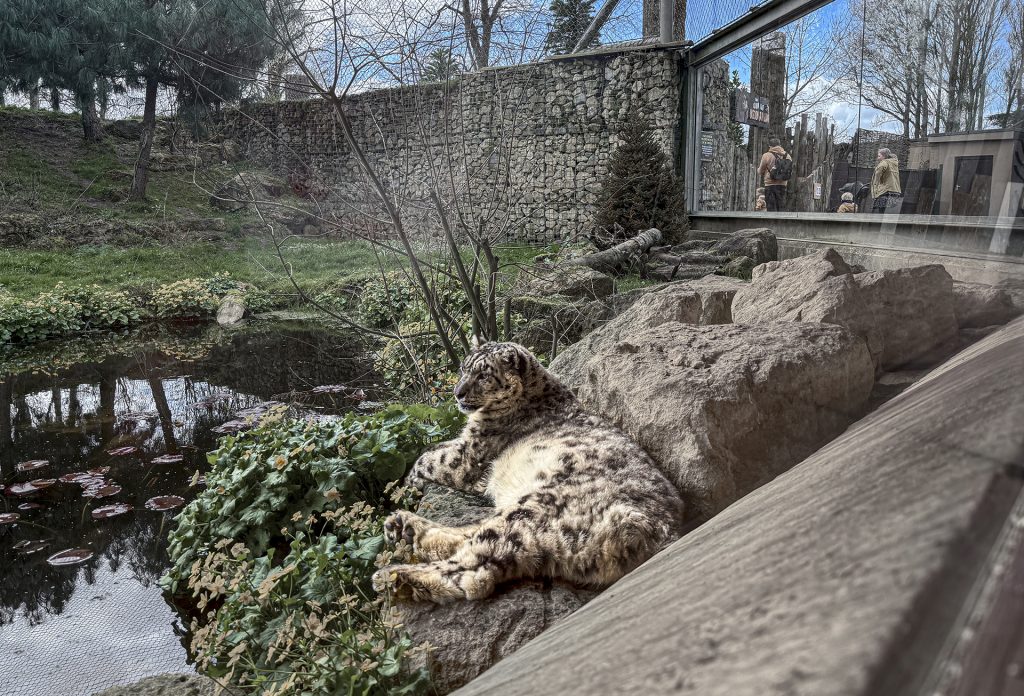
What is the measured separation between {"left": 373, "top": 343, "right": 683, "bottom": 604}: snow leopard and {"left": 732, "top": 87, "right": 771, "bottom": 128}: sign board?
868 cm

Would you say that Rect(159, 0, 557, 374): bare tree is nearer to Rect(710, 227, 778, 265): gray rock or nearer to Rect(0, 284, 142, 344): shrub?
Rect(710, 227, 778, 265): gray rock

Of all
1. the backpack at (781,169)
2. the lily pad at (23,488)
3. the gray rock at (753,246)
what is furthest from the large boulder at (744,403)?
the backpack at (781,169)

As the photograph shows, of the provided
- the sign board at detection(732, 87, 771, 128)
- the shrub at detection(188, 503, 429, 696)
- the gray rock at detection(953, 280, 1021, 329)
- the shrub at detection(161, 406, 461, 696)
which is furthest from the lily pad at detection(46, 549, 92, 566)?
the sign board at detection(732, 87, 771, 128)

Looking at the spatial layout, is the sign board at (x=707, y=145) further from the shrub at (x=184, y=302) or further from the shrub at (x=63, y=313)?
the shrub at (x=63, y=313)

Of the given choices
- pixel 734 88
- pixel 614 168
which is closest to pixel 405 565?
pixel 614 168

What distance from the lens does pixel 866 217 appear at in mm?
5965

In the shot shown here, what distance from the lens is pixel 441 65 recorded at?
510 centimetres

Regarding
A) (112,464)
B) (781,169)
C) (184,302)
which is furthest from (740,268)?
(184,302)

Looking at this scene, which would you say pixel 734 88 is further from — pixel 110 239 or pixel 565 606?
pixel 110 239

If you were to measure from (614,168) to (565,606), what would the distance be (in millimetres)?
11311

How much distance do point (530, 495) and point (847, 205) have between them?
636 centimetres

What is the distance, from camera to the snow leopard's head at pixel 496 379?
3707 mm

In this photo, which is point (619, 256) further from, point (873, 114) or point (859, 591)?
point (859, 591)

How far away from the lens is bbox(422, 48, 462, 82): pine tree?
4918mm
